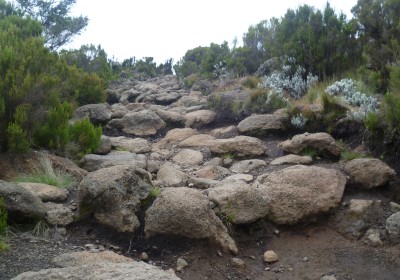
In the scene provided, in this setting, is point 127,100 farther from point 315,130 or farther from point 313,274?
point 313,274

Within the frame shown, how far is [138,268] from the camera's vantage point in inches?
123

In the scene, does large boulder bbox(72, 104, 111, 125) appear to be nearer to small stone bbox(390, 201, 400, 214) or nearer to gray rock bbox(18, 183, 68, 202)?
gray rock bbox(18, 183, 68, 202)

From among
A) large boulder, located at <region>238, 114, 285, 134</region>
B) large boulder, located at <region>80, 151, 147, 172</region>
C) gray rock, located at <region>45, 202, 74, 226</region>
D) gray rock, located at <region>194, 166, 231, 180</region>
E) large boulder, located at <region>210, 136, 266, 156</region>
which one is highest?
large boulder, located at <region>238, 114, 285, 134</region>

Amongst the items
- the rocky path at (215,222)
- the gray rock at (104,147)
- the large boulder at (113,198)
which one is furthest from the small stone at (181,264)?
the gray rock at (104,147)

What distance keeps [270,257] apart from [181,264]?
3.43 feet

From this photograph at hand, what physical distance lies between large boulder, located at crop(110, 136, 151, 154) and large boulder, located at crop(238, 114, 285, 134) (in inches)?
73.1

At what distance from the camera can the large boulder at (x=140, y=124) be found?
976cm

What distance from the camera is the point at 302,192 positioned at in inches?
207

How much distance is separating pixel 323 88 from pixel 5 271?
22.8ft

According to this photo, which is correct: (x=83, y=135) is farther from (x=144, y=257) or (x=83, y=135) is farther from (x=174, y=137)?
(x=144, y=257)

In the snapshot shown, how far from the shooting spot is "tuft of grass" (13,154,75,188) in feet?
17.1

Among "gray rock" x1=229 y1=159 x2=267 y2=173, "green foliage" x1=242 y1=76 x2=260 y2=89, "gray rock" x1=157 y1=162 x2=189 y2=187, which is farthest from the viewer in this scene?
"green foliage" x1=242 y1=76 x2=260 y2=89

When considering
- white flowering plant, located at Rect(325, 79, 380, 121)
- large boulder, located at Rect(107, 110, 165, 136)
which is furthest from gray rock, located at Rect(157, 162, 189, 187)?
large boulder, located at Rect(107, 110, 165, 136)

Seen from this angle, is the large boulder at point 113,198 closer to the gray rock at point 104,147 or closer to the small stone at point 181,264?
the small stone at point 181,264
